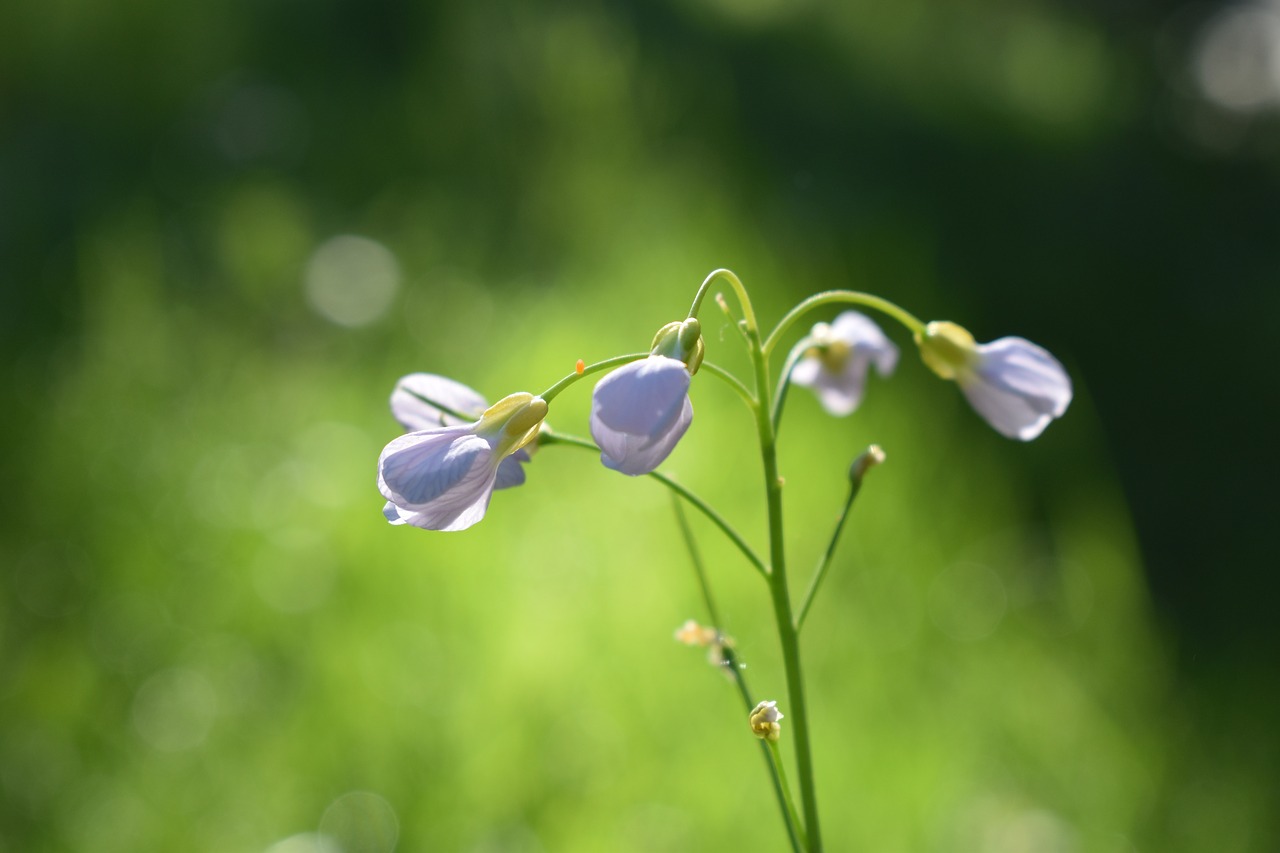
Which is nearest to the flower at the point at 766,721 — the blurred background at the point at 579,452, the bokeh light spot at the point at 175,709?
the blurred background at the point at 579,452

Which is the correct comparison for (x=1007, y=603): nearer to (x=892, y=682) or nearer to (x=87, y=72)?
(x=892, y=682)

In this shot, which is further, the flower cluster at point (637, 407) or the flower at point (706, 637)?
the flower at point (706, 637)

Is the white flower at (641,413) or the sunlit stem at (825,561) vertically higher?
the white flower at (641,413)

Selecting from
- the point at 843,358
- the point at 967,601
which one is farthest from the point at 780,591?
the point at 967,601

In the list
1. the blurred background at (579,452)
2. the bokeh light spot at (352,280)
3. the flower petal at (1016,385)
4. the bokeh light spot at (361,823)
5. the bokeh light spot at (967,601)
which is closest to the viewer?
the flower petal at (1016,385)

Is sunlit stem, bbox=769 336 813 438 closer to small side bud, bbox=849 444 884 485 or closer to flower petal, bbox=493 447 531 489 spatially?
small side bud, bbox=849 444 884 485

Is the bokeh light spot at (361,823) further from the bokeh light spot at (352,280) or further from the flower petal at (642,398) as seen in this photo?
the bokeh light spot at (352,280)
